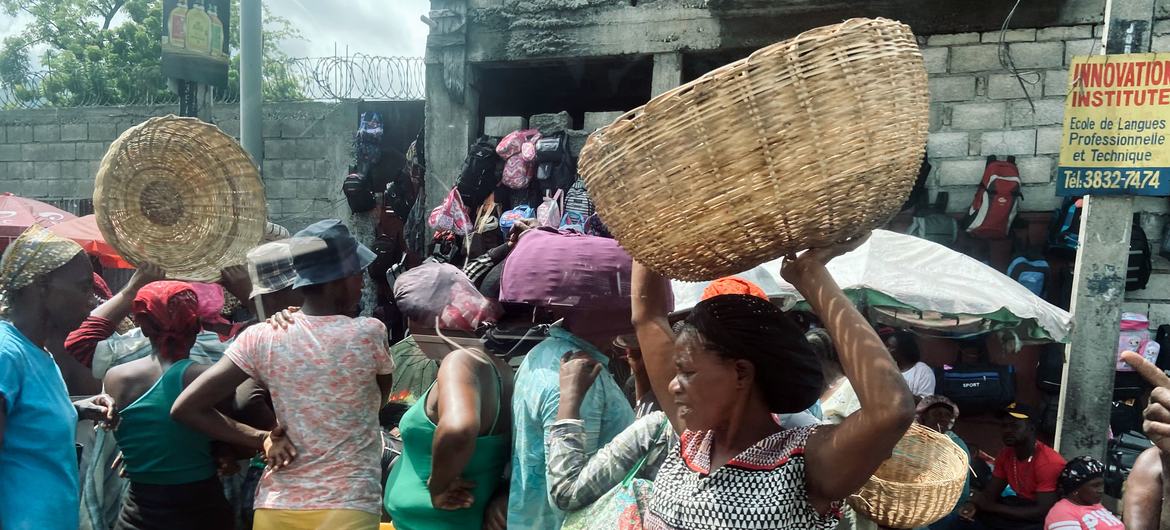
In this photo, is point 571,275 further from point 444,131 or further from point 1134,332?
point 1134,332

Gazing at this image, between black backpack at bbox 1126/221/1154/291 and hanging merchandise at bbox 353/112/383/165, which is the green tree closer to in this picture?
hanging merchandise at bbox 353/112/383/165

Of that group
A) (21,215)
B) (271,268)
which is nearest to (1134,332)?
(271,268)

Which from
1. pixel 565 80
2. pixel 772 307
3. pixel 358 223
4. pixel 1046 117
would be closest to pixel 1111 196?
pixel 1046 117

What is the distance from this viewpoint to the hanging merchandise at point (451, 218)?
316 inches

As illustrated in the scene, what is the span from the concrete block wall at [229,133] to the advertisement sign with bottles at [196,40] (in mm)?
1762

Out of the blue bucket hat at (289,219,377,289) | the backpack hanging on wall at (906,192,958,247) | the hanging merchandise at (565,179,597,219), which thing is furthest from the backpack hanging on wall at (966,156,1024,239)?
the blue bucket hat at (289,219,377,289)

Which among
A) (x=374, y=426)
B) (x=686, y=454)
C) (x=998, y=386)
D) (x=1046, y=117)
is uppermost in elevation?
(x=1046, y=117)

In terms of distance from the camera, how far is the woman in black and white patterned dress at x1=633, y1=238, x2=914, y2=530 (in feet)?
5.10

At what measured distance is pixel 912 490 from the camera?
6.53ft

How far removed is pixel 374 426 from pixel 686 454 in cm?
133

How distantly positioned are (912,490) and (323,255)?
194 centimetres

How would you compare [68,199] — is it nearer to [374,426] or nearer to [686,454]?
[374,426]

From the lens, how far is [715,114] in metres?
1.46

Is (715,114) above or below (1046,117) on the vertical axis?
below
